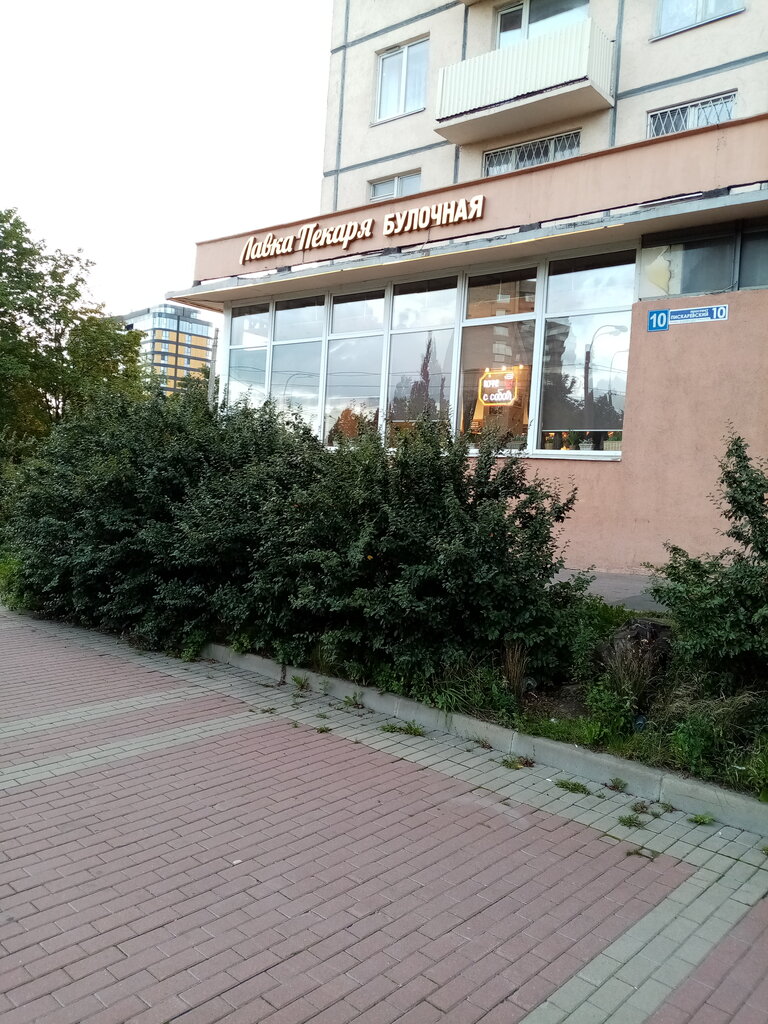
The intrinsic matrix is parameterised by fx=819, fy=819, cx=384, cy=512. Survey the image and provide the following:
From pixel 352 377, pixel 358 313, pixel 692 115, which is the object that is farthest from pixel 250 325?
pixel 692 115

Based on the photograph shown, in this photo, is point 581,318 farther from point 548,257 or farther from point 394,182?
point 394,182

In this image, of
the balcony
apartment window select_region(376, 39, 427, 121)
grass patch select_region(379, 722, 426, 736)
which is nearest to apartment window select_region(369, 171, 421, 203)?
apartment window select_region(376, 39, 427, 121)

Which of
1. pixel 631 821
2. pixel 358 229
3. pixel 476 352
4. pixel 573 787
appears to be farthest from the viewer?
pixel 358 229

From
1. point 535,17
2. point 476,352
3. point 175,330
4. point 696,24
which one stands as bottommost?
point 476,352

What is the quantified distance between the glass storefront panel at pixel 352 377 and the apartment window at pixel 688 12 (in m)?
7.43

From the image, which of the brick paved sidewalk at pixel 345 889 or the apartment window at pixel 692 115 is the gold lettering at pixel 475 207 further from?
the brick paved sidewalk at pixel 345 889

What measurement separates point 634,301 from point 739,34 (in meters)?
5.86

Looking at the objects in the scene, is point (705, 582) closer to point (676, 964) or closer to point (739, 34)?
point (676, 964)

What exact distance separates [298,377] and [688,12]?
931 centimetres

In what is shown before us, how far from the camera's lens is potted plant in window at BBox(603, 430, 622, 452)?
1138 cm

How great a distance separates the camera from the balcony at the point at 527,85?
562 inches

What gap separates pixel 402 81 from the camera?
1830cm

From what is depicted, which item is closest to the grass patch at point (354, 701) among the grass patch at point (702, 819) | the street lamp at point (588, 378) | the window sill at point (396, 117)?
the grass patch at point (702, 819)

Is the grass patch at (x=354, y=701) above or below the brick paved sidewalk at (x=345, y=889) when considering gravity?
above
